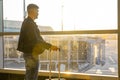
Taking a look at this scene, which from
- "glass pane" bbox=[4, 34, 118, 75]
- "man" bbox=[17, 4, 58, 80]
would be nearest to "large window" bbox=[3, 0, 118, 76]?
"glass pane" bbox=[4, 34, 118, 75]

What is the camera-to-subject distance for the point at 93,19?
4.17m

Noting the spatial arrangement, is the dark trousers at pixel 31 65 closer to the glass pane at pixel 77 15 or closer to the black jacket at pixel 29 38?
the black jacket at pixel 29 38

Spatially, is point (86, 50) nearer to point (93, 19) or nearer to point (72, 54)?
point (72, 54)

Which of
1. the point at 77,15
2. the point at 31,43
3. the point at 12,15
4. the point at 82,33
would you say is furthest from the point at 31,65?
the point at 12,15

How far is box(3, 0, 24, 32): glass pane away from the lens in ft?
15.8

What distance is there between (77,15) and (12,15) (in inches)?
55.6

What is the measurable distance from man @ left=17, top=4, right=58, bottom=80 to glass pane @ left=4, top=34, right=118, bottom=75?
96cm

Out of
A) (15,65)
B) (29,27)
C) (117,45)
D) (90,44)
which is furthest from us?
(15,65)

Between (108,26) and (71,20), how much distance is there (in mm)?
670

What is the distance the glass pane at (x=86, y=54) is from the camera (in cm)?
403

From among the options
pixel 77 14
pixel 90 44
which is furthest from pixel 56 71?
pixel 77 14

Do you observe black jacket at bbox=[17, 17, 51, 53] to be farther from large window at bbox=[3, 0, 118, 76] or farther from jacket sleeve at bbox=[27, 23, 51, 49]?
large window at bbox=[3, 0, 118, 76]

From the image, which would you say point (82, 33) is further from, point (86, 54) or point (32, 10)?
point (32, 10)

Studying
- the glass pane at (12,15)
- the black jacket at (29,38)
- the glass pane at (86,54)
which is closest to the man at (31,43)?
the black jacket at (29,38)
